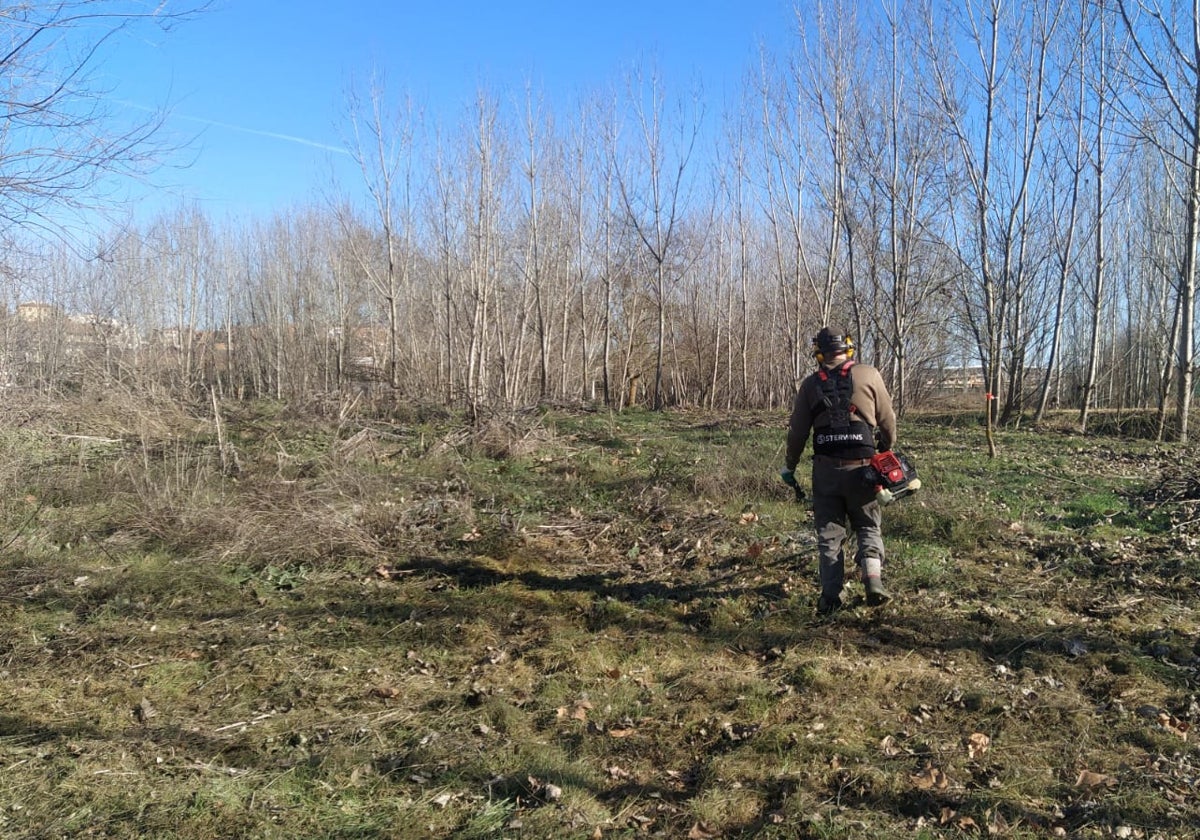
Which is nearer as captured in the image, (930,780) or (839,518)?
(930,780)

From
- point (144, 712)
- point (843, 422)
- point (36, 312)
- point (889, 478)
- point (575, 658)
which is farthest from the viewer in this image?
point (36, 312)

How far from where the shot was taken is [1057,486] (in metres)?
8.37

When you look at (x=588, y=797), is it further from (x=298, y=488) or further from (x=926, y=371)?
(x=926, y=371)

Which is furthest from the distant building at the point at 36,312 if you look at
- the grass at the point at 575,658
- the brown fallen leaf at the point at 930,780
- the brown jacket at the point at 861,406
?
the brown fallen leaf at the point at 930,780

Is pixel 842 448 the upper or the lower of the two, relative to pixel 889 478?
upper

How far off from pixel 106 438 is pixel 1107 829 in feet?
37.4

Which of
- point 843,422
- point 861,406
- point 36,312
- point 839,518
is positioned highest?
point 36,312

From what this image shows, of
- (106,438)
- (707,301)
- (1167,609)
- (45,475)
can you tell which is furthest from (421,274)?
(1167,609)

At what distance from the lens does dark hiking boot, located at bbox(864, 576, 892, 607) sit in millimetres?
4801

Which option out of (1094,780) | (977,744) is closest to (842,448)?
(977,744)

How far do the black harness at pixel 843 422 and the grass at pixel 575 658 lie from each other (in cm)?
108

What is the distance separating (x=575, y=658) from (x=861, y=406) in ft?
7.91

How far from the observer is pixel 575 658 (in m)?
4.61

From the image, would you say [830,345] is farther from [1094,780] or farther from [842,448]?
[1094,780]
